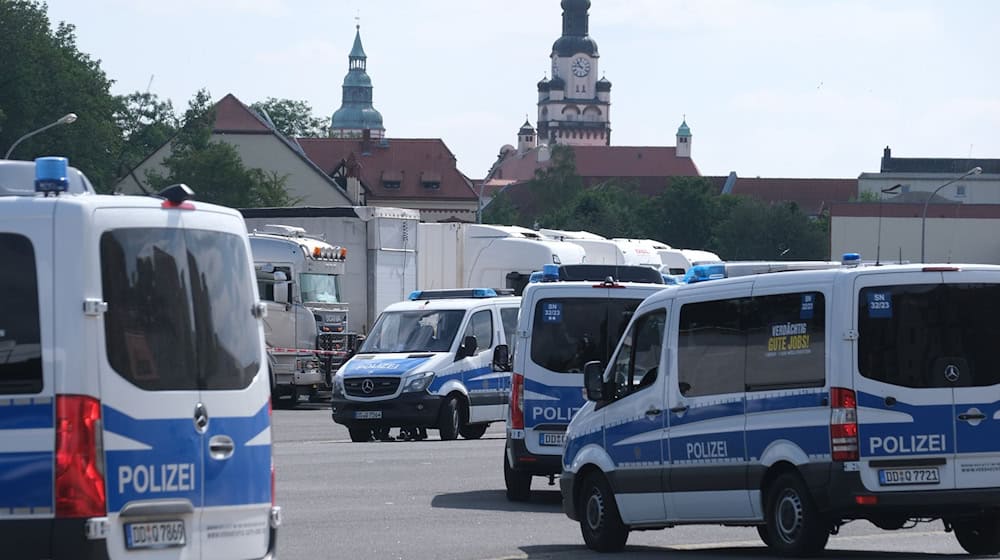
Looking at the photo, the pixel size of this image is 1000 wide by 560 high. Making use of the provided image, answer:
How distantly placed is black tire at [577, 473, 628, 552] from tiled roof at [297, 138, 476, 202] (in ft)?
440

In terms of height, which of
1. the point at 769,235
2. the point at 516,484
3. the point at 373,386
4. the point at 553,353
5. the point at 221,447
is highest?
the point at 769,235

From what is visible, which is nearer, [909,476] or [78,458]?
[78,458]

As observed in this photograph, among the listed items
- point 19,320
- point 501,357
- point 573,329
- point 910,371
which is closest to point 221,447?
point 19,320

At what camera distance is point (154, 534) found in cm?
887

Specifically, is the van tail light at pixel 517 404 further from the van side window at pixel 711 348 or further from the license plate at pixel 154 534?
the license plate at pixel 154 534

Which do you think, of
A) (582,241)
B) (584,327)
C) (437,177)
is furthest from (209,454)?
(437,177)

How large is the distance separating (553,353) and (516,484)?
1.33 m

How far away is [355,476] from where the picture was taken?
19.8m

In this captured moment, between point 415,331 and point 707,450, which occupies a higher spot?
point 415,331

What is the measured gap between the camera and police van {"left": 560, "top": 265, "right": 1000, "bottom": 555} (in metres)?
12.0

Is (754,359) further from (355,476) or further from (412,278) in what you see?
(412,278)

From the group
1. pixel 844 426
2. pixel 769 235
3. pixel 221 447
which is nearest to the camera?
pixel 221 447

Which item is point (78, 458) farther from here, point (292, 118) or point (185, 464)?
point (292, 118)

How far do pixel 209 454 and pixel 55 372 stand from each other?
96 centimetres
